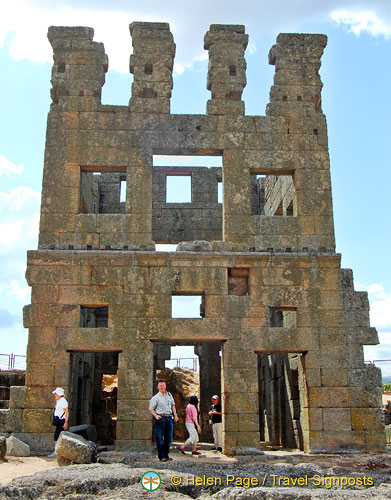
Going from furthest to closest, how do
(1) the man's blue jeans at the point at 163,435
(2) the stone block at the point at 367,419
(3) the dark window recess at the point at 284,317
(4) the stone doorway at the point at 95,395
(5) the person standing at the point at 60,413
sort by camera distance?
(4) the stone doorway at the point at 95,395, (3) the dark window recess at the point at 284,317, (2) the stone block at the point at 367,419, (5) the person standing at the point at 60,413, (1) the man's blue jeans at the point at 163,435

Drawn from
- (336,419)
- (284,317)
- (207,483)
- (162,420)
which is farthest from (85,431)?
(207,483)

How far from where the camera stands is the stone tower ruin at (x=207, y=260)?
11633 mm

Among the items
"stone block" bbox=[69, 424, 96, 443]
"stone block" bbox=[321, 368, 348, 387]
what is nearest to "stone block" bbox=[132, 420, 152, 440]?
"stone block" bbox=[69, 424, 96, 443]

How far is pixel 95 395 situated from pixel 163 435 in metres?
9.95

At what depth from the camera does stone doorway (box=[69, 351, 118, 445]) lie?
1637 centimetres

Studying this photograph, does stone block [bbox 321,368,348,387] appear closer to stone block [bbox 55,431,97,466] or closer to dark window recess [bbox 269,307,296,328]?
dark window recess [bbox 269,307,296,328]

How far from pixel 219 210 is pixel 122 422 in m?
8.02

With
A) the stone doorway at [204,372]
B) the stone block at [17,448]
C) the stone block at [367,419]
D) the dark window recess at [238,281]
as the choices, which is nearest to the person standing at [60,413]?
the stone block at [17,448]

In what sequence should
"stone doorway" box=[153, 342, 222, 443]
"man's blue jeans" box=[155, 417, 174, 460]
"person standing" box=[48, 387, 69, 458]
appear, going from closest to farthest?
1. "man's blue jeans" box=[155, 417, 174, 460]
2. "person standing" box=[48, 387, 69, 458]
3. "stone doorway" box=[153, 342, 222, 443]

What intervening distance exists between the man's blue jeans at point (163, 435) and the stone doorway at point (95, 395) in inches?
231

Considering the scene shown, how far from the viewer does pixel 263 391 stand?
1897cm

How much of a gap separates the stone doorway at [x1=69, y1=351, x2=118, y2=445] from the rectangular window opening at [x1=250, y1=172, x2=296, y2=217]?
6.60m

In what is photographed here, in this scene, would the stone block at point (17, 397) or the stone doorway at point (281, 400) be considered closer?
the stone block at point (17, 397)

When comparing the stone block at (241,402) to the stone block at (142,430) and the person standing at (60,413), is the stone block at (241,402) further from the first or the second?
the person standing at (60,413)
